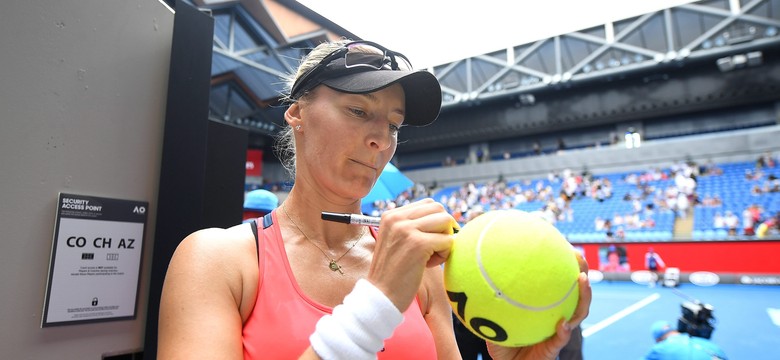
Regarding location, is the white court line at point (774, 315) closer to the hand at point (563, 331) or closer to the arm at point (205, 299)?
the hand at point (563, 331)

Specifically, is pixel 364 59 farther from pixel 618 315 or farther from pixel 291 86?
pixel 618 315

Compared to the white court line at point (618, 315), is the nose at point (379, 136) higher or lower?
higher

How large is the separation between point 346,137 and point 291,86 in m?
0.36

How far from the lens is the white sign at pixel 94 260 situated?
4.18ft

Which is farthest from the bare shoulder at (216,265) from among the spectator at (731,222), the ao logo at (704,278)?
the spectator at (731,222)

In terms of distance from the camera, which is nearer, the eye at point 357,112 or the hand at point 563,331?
the hand at point 563,331

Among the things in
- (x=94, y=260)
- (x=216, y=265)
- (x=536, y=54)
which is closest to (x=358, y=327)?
(x=216, y=265)

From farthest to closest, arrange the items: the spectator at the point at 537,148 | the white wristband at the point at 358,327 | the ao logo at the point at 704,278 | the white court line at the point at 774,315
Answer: the spectator at the point at 537,148, the ao logo at the point at 704,278, the white court line at the point at 774,315, the white wristband at the point at 358,327

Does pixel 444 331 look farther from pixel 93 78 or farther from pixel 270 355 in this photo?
pixel 93 78

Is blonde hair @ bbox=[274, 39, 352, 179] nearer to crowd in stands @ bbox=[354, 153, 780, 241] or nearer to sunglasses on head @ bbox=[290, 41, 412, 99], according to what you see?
sunglasses on head @ bbox=[290, 41, 412, 99]

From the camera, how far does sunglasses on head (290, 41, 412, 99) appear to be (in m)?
1.18

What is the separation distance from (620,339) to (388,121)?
21.1ft

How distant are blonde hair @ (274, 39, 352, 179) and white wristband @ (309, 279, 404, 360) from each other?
0.63 m

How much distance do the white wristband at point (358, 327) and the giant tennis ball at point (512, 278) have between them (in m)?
0.17
